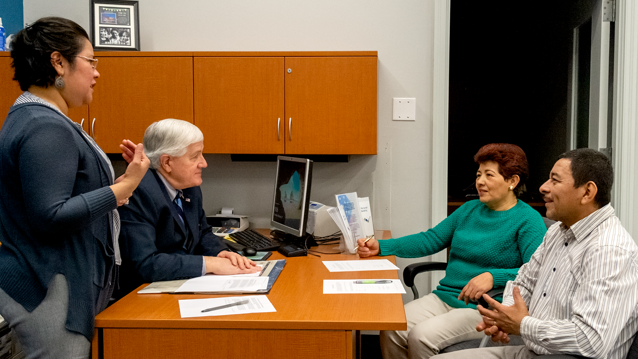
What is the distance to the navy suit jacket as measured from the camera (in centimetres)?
175

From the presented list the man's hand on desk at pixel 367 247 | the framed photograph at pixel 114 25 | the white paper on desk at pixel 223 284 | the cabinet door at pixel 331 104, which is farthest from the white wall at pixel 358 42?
the white paper on desk at pixel 223 284

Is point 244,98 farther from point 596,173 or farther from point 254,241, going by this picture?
point 596,173

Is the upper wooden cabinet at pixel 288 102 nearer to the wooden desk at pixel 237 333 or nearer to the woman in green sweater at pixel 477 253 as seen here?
the woman in green sweater at pixel 477 253

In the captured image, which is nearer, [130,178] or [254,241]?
[130,178]

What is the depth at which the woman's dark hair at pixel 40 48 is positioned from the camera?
139 cm

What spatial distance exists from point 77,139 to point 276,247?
1.20 meters

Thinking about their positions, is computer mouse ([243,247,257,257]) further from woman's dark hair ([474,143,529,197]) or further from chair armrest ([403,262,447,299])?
woman's dark hair ([474,143,529,197])

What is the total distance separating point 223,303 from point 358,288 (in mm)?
468

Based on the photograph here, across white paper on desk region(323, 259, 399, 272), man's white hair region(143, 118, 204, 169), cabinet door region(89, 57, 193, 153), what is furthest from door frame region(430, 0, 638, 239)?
man's white hair region(143, 118, 204, 169)

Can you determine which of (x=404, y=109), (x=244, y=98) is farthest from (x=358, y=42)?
(x=244, y=98)

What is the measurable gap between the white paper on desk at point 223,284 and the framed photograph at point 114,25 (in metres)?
1.73

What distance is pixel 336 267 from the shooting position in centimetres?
204

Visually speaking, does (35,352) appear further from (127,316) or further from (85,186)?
(85,186)

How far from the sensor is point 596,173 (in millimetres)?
1457
